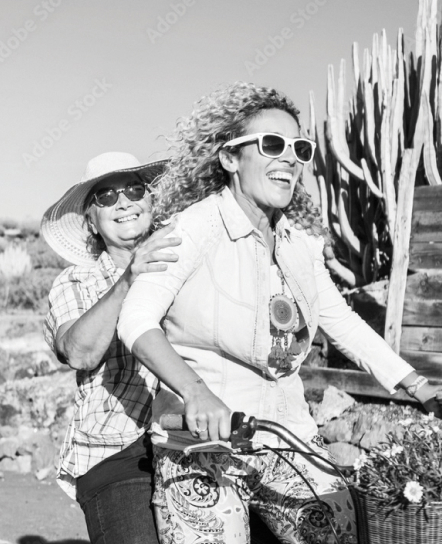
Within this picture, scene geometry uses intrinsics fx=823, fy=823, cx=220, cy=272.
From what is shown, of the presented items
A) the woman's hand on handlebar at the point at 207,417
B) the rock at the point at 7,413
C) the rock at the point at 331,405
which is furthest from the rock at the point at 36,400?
the woman's hand on handlebar at the point at 207,417

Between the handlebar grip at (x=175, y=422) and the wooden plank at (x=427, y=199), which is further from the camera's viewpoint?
the wooden plank at (x=427, y=199)

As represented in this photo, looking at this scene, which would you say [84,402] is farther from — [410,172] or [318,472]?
[410,172]

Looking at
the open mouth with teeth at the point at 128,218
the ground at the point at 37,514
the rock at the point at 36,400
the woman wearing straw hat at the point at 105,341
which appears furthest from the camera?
the rock at the point at 36,400

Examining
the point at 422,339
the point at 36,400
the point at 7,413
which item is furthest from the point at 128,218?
the point at 36,400

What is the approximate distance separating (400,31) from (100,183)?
5872 millimetres

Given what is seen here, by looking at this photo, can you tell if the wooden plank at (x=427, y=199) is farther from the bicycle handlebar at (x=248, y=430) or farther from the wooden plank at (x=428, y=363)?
the bicycle handlebar at (x=248, y=430)

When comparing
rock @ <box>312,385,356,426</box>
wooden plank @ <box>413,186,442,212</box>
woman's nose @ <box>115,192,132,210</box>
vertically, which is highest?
wooden plank @ <box>413,186,442,212</box>

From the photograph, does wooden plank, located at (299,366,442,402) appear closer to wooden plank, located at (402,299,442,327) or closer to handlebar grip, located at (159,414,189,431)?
wooden plank, located at (402,299,442,327)

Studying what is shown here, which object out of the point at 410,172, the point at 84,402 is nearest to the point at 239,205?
the point at 84,402

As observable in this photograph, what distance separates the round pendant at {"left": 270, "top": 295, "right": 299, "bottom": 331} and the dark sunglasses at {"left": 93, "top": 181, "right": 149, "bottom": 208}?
132 cm

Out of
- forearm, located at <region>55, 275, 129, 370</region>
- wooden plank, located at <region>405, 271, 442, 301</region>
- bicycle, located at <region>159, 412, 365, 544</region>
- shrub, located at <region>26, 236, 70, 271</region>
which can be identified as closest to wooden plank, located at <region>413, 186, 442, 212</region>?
wooden plank, located at <region>405, 271, 442, 301</region>

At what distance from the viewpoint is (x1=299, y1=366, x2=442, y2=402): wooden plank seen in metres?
7.54

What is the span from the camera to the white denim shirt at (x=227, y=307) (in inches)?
106

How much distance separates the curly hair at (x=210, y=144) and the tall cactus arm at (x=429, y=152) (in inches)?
204
